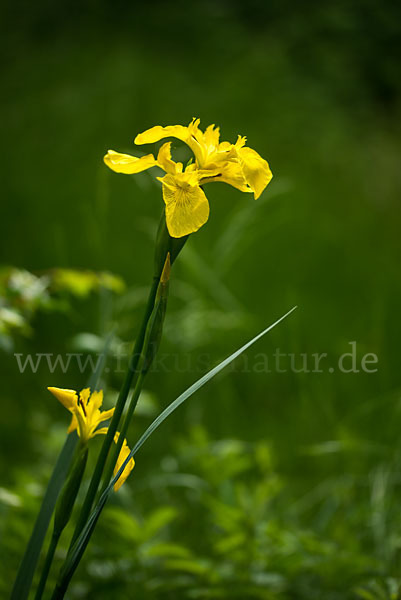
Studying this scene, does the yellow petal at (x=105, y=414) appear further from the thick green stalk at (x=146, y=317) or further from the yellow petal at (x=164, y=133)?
the yellow petal at (x=164, y=133)

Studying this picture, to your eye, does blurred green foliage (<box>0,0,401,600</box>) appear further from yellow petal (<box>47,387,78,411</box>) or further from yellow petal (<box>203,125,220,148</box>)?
yellow petal (<box>47,387,78,411</box>)

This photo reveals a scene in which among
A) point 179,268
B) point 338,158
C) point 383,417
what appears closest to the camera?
point 383,417

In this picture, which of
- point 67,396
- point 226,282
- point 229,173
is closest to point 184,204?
point 229,173

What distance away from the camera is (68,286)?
0.80 m

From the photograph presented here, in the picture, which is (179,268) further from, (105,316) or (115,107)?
(115,107)

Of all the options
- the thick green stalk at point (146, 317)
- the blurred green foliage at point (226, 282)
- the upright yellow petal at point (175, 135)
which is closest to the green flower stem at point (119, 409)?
the thick green stalk at point (146, 317)

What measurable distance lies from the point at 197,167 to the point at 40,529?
1.02ft

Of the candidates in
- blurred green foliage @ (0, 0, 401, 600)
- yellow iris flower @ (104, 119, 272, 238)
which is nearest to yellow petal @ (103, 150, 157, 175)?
yellow iris flower @ (104, 119, 272, 238)

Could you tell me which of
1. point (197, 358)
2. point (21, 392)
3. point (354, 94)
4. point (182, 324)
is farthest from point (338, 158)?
point (21, 392)

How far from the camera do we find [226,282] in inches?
71.7

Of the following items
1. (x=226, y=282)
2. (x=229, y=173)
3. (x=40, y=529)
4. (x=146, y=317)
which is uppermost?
(x=226, y=282)

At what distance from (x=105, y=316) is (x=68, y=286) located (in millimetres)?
189

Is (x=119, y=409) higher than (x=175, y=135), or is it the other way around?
(x=175, y=135)

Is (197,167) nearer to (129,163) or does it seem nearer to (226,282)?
(129,163)
